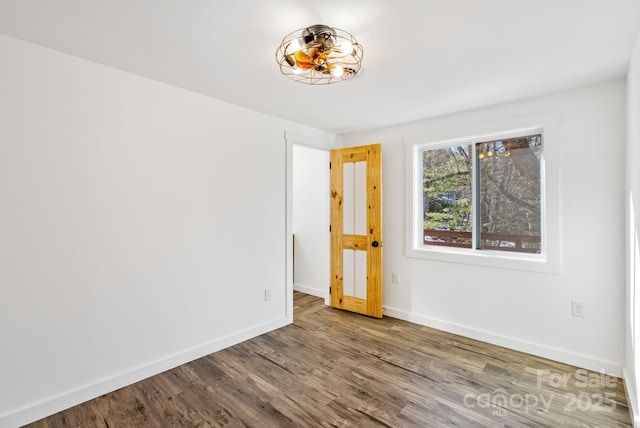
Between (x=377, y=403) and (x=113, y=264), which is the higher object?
(x=113, y=264)

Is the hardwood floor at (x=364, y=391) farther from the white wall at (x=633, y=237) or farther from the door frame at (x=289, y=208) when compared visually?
the door frame at (x=289, y=208)

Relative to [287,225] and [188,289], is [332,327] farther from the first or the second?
[188,289]

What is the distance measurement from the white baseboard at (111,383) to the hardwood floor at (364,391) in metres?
0.05

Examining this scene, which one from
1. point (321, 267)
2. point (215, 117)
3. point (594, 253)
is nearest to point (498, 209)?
point (594, 253)

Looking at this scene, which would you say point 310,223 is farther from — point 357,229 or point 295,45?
point 295,45

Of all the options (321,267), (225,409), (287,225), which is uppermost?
(287,225)

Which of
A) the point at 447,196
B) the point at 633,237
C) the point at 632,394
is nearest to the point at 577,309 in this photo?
the point at 632,394

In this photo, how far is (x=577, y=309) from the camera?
259 cm

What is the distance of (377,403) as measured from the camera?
2113mm

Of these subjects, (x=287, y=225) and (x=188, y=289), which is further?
(x=287, y=225)

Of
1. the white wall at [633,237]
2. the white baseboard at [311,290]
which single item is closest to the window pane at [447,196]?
the white wall at [633,237]

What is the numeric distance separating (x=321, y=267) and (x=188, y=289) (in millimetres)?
2274

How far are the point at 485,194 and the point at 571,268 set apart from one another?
97 centimetres

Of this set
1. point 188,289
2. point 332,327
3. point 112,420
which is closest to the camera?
point 112,420
